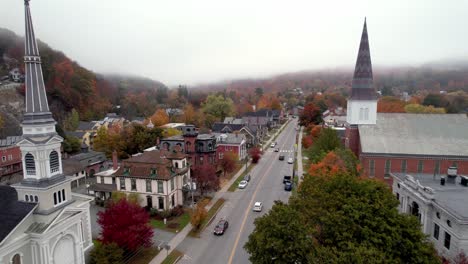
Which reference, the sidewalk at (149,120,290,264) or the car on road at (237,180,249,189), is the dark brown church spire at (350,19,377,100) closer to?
the car on road at (237,180,249,189)

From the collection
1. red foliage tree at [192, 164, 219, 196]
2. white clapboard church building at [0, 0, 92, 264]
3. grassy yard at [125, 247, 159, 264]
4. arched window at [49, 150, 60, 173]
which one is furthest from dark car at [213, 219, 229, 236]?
arched window at [49, 150, 60, 173]


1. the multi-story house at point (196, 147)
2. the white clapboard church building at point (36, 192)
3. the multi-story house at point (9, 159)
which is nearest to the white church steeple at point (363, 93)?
the multi-story house at point (196, 147)

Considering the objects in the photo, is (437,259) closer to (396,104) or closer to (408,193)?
(408,193)

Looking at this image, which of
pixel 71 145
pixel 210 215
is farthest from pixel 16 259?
pixel 71 145

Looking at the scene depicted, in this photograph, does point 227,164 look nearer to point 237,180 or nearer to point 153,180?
point 237,180

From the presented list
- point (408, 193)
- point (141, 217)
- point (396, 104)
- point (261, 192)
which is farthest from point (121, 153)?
point (396, 104)
